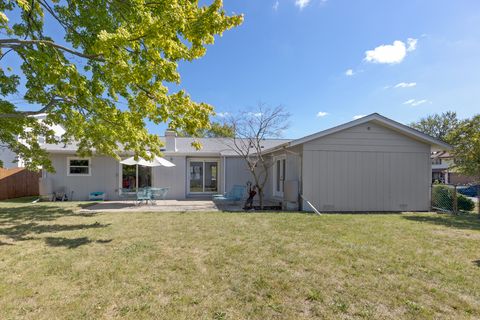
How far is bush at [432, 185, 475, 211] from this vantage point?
13.2 meters

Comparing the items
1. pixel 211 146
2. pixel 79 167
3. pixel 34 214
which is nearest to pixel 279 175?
pixel 211 146

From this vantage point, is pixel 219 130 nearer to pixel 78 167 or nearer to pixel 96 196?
pixel 78 167

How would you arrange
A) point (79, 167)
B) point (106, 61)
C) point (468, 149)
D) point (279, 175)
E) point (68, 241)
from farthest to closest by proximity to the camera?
point (79, 167) → point (279, 175) → point (468, 149) → point (68, 241) → point (106, 61)

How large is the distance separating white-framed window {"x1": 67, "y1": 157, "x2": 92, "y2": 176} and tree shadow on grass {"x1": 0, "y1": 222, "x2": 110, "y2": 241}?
310 inches

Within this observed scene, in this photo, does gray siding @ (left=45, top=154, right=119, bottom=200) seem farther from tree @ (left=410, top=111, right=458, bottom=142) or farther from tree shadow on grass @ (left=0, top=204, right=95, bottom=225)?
tree @ (left=410, top=111, right=458, bottom=142)

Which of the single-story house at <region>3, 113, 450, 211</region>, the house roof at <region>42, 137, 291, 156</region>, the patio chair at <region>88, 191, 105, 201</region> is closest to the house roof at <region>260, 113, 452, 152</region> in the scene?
the single-story house at <region>3, 113, 450, 211</region>

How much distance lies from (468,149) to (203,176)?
13.8 m

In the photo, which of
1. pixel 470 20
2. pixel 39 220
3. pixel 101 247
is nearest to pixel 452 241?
pixel 470 20

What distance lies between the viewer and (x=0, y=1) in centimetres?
709

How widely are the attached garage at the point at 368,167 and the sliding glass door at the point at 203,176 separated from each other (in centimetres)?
744

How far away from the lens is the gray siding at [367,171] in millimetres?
11852

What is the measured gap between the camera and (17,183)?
1734 centimetres

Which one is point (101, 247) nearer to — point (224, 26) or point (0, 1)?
point (224, 26)

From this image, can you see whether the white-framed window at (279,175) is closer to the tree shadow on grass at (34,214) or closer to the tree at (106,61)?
the tree at (106,61)
